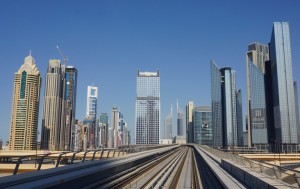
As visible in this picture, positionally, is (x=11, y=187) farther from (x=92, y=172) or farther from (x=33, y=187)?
(x=92, y=172)

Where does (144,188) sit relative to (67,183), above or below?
below

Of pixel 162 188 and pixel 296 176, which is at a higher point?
pixel 296 176

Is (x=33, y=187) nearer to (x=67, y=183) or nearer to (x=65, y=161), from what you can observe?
(x=67, y=183)

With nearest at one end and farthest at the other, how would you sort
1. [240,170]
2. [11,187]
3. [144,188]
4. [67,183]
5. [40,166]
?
[11,187]
[67,183]
[40,166]
[240,170]
[144,188]

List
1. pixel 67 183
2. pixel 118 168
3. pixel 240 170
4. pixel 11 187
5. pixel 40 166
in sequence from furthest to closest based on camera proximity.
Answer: pixel 118 168 → pixel 240 170 → pixel 40 166 → pixel 67 183 → pixel 11 187

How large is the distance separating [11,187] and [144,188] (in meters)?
12.1

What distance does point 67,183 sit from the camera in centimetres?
1305

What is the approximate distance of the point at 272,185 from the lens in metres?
10.2

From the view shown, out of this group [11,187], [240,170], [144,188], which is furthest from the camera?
[144,188]

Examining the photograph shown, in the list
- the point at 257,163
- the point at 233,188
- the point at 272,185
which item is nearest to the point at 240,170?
the point at 257,163

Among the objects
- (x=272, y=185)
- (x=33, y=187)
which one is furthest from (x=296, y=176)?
(x=33, y=187)

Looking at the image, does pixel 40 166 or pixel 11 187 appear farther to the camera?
pixel 40 166

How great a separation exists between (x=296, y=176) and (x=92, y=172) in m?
9.90

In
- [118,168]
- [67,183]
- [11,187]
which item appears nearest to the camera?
[11,187]
